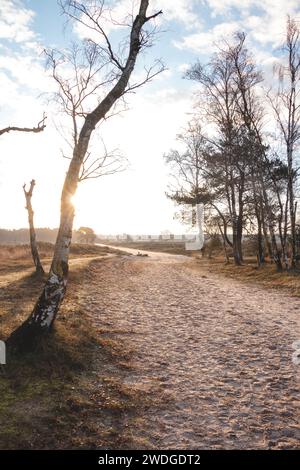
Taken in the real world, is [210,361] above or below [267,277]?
below

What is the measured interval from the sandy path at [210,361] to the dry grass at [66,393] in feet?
1.33

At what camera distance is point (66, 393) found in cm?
604

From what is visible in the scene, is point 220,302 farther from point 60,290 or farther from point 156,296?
point 60,290

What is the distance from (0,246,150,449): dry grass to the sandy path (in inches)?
15.9

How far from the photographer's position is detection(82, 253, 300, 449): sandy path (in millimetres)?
5191

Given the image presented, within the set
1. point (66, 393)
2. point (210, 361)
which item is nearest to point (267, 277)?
point (210, 361)

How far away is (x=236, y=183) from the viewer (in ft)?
77.4

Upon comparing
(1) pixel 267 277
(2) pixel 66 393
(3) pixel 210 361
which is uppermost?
(1) pixel 267 277

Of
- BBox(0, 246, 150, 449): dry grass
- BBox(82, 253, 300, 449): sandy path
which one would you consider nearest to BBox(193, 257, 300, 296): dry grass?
BBox(82, 253, 300, 449): sandy path

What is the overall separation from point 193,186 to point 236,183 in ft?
25.0

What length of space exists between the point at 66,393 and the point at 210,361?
10.6ft

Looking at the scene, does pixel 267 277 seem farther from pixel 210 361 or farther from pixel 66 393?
pixel 66 393

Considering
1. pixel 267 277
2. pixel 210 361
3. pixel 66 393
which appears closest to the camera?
pixel 66 393

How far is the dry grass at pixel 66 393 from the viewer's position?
4.86 meters
